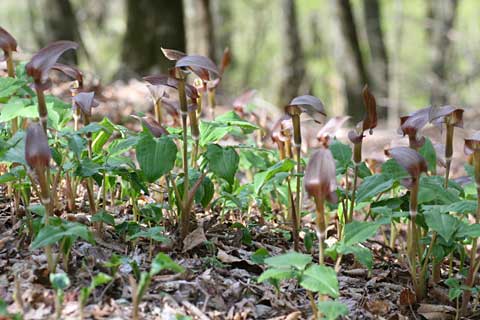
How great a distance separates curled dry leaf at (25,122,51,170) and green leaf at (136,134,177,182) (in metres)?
0.33

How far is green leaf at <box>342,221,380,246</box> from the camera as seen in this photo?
1.77m

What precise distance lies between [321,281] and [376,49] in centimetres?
987

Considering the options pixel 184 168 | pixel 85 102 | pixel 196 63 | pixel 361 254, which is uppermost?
pixel 196 63

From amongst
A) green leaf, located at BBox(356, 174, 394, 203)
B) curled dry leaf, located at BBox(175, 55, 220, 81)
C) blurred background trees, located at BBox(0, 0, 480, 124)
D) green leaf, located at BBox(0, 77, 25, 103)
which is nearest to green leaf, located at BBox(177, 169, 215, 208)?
curled dry leaf, located at BBox(175, 55, 220, 81)

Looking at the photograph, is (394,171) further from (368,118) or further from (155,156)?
(155,156)

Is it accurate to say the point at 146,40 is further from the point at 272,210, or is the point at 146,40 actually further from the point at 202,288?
the point at 202,288

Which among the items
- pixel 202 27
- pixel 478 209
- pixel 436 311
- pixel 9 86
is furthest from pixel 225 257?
pixel 202 27

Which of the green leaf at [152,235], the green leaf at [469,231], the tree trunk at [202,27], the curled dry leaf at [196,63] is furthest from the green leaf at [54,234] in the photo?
the tree trunk at [202,27]

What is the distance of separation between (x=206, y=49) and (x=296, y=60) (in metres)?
2.07

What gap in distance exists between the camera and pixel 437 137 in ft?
16.3

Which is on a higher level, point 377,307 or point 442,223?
point 442,223

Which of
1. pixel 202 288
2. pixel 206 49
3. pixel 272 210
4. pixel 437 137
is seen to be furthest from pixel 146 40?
pixel 202 288

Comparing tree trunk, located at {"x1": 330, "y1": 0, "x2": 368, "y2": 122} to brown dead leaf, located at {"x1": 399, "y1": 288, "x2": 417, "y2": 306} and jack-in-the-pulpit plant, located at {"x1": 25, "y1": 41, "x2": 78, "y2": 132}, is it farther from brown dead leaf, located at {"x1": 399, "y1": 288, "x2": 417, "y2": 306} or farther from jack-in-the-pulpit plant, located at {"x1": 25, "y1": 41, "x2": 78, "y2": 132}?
jack-in-the-pulpit plant, located at {"x1": 25, "y1": 41, "x2": 78, "y2": 132}

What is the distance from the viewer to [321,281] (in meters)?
1.60
